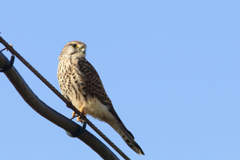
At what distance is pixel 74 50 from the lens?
5500mm

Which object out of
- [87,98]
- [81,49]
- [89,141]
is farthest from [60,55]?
[89,141]

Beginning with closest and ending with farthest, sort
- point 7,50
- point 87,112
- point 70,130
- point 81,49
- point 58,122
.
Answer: point 7,50 → point 58,122 → point 70,130 → point 87,112 → point 81,49

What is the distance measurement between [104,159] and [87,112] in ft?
6.26

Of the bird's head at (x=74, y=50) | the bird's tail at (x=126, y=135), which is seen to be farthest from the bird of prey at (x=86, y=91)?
the bird's head at (x=74, y=50)

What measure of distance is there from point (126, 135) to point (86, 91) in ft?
2.73

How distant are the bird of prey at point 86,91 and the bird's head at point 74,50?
16 cm

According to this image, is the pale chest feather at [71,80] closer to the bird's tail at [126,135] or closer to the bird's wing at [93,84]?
the bird's wing at [93,84]

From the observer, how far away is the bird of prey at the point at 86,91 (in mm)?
4863

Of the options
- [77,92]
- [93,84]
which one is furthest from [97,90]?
[77,92]

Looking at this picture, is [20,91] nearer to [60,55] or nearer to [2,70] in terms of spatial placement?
[2,70]

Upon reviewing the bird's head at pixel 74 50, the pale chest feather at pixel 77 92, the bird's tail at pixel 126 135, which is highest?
the bird's head at pixel 74 50

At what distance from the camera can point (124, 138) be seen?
183 inches

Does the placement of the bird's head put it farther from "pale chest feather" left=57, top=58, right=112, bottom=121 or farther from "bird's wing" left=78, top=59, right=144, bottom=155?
"pale chest feather" left=57, top=58, right=112, bottom=121

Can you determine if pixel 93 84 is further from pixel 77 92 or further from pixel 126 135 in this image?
pixel 126 135
